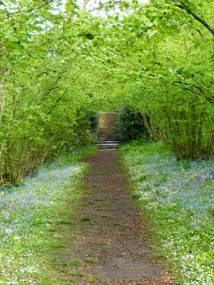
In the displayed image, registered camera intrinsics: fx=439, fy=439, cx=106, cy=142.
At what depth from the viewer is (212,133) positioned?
1948 centimetres

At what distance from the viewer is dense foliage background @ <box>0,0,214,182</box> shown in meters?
7.66

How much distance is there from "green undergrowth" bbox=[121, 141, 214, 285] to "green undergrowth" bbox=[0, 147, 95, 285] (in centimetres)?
212

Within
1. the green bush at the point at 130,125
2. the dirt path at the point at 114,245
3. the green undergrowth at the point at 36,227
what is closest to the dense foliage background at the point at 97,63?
the green undergrowth at the point at 36,227

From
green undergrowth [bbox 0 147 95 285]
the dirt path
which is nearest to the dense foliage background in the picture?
green undergrowth [bbox 0 147 95 285]

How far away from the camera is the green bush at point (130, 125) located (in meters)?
40.5

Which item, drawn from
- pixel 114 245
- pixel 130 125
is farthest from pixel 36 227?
pixel 130 125

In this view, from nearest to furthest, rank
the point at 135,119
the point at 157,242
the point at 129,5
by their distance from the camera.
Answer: the point at 129,5 → the point at 157,242 → the point at 135,119

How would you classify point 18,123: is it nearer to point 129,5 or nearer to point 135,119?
point 129,5

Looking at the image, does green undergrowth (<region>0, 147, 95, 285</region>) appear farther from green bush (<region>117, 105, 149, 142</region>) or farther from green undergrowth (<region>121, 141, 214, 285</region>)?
green bush (<region>117, 105, 149, 142</region>)

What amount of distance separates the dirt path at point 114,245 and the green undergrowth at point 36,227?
15.9 inches

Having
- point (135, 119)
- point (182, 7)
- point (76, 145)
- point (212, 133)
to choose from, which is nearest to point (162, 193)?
point (212, 133)

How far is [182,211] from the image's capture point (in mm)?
11711

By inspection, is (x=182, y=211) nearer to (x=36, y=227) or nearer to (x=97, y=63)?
(x=36, y=227)

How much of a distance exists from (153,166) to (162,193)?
703 centimetres
